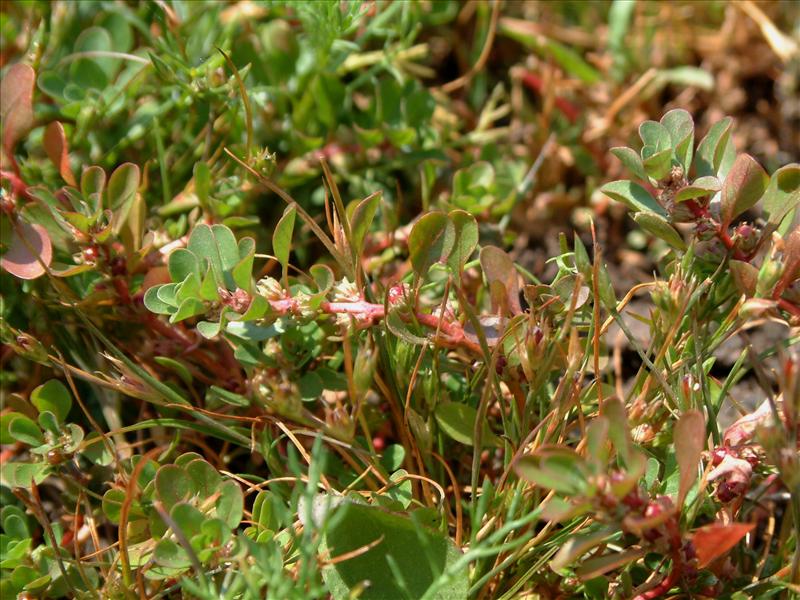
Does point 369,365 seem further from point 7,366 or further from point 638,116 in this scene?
point 638,116

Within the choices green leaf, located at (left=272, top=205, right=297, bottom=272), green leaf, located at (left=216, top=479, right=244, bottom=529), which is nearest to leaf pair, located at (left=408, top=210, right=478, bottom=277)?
green leaf, located at (left=272, top=205, right=297, bottom=272)

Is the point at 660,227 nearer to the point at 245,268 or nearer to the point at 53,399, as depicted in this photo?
the point at 245,268

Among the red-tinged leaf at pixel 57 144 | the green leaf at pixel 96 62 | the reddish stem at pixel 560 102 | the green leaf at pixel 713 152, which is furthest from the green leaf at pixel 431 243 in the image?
the reddish stem at pixel 560 102

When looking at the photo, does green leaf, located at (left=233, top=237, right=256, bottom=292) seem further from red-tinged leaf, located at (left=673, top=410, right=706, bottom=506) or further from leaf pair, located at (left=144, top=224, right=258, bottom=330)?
red-tinged leaf, located at (left=673, top=410, right=706, bottom=506)

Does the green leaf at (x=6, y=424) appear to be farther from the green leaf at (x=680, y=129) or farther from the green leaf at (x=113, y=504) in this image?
the green leaf at (x=680, y=129)

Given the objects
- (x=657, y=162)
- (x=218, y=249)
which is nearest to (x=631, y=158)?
(x=657, y=162)

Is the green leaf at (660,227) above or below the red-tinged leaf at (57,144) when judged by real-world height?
above

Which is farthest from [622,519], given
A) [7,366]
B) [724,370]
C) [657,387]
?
[7,366]
